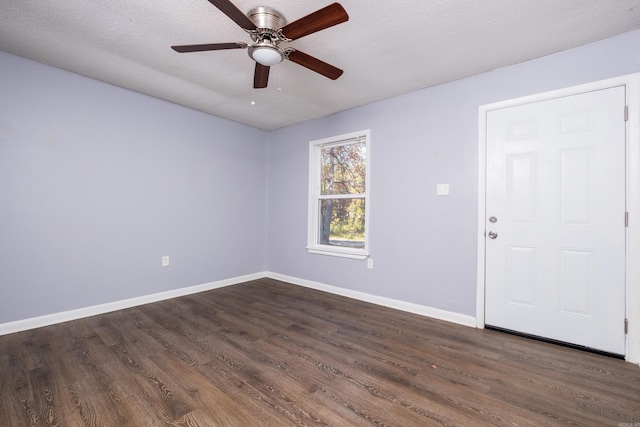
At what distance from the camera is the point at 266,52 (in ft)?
6.37

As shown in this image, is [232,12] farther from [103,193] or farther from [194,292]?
[194,292]

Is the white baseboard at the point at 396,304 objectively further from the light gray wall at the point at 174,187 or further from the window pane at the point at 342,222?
the window pane at the point at 342,222

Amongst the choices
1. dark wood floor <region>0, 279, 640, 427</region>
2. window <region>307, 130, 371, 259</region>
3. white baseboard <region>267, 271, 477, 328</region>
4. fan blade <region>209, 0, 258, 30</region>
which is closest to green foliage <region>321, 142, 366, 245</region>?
window <region>307, 130, 371, 259</region>

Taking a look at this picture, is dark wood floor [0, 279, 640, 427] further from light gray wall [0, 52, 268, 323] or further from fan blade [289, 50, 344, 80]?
fan blade [289, 50, 344, 80]

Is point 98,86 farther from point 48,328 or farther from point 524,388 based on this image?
point 524,388

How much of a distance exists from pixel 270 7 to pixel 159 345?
2689 millimetres

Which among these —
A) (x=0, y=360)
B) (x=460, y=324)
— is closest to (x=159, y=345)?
(x=0, y=360)

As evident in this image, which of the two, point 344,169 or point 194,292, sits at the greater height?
point 344,169

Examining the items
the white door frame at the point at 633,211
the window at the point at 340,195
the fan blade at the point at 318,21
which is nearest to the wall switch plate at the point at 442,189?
the window at the point at 340,195

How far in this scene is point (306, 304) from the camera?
332cm

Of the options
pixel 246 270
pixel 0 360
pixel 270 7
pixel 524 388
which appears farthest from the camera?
pixel 246 270

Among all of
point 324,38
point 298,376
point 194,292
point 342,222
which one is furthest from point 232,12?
point 194,292

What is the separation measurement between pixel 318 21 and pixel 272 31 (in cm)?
41

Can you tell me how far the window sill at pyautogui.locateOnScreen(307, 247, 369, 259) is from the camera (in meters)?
3.55
